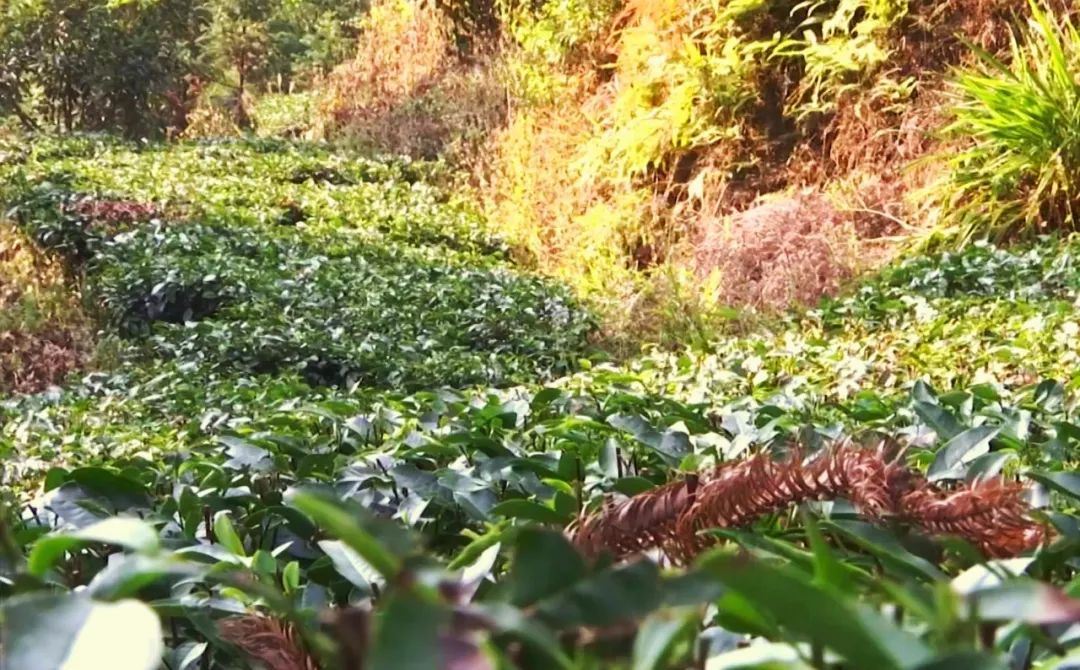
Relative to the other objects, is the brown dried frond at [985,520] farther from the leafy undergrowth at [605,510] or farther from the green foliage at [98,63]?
the green foliage at [98,63]

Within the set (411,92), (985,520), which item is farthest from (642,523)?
(411,92)

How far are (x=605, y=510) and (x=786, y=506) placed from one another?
0.12 m

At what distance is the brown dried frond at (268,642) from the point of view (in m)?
0.72

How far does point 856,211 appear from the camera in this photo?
6.64m

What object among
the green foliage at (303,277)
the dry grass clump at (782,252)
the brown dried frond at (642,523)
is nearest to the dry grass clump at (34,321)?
the green foliage at (303,277)

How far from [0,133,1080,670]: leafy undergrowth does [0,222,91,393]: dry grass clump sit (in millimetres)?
1349

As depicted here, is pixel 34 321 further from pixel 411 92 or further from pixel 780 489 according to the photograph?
pixel 411 92

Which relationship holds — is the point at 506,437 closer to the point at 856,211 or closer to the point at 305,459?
the point at 305,459

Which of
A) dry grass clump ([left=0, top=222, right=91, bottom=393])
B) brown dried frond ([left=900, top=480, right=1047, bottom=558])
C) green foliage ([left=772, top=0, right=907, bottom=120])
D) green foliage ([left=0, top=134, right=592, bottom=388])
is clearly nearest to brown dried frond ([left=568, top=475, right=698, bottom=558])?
brown dried frond ([left=900, top=480, right=1047, bottom=558])

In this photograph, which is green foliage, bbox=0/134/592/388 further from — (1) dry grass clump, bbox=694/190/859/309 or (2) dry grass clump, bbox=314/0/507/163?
(2) dry grass clump, bbox=314/0/507/163

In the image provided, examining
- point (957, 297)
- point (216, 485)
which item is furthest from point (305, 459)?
point (957, 297)

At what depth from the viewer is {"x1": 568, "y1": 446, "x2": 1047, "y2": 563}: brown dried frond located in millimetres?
754

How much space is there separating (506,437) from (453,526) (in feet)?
2.00

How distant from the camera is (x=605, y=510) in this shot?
82 centimetres
